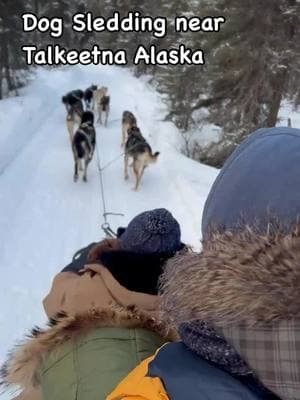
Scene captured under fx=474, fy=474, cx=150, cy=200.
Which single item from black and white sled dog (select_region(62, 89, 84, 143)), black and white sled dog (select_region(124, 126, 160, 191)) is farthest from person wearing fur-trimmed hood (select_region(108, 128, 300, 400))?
black and white sled dog (select_region(62, 89, 84, 143))

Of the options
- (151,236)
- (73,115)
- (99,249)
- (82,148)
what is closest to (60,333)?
(99,249)

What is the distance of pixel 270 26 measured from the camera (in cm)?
1203

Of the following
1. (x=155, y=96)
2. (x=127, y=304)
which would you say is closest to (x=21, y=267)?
(x=127, y=304)

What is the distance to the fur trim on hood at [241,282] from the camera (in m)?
0.74

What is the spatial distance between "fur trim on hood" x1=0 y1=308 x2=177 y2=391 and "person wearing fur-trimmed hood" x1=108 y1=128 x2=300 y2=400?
374 mm

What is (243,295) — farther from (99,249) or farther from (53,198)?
(53,198)

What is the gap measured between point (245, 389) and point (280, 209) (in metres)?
0.30

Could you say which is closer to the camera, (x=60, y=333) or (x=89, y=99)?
(x=60, y=333)

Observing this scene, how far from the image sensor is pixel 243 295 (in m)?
0.77

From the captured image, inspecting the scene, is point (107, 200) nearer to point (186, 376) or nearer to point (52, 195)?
point (52, 195)

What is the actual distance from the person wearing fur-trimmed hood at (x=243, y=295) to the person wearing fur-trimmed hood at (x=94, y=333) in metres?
0.29

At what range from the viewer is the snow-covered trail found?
543 centimetres

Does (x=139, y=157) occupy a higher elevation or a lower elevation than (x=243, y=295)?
lower

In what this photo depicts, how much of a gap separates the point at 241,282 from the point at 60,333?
2.16 feet
